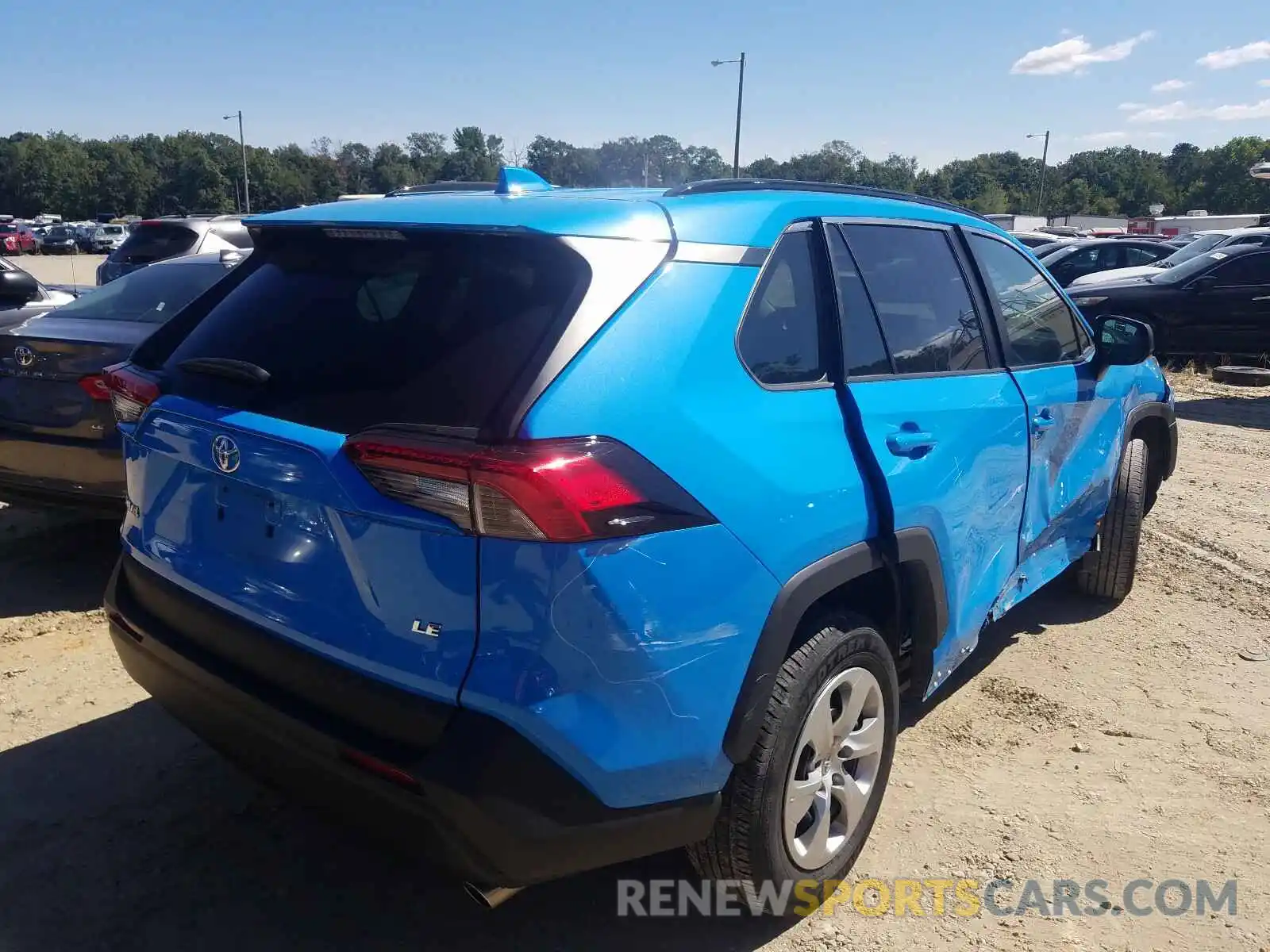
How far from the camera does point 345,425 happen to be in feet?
6.72

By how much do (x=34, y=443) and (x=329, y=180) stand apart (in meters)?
52.8

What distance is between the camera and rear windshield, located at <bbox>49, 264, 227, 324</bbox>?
5.10 metres

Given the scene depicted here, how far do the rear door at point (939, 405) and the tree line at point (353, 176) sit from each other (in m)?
33.4

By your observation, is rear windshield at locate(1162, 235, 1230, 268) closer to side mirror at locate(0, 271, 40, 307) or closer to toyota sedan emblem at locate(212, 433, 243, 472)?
side mirror at locate(0, 271, 40, 307)

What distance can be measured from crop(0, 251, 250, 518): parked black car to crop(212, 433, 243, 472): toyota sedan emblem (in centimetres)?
250

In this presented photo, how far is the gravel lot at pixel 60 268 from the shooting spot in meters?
23.7

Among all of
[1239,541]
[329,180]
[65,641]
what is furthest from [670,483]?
[329,180]

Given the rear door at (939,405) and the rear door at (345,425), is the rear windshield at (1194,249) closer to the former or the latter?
the rear door at (939,405)

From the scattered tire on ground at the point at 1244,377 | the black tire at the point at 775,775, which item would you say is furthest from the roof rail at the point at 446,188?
the scattered tire on ground at the point at 1244,377

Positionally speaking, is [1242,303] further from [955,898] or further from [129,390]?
[129,390]

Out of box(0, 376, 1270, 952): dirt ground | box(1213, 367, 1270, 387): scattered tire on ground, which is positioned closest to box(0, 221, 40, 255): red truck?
box(1213, 367, 1270, 387): scattered tire on ground

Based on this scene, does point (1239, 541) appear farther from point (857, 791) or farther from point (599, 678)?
point (599, 678)

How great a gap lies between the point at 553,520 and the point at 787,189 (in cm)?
146

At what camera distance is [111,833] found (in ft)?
9.42
